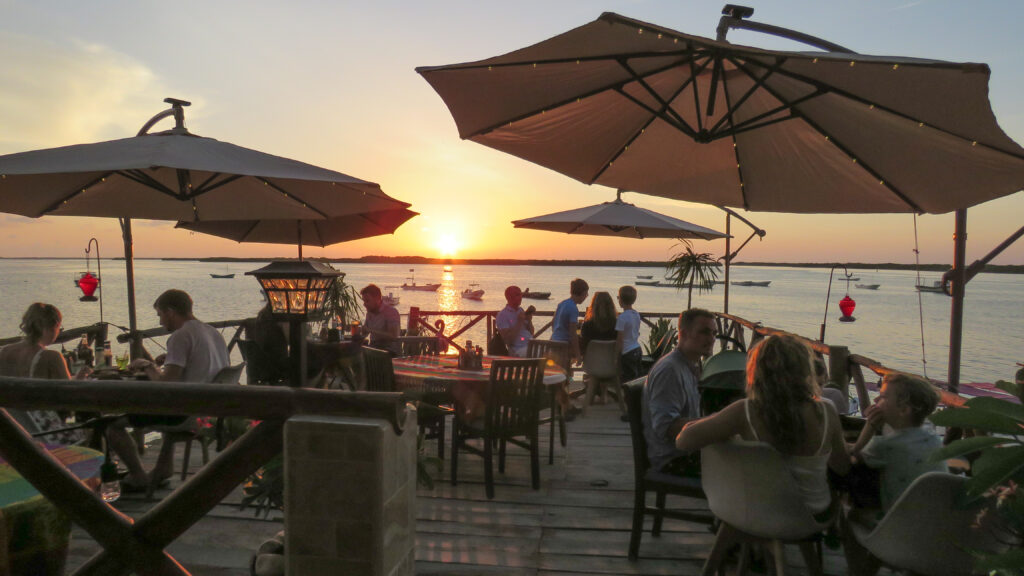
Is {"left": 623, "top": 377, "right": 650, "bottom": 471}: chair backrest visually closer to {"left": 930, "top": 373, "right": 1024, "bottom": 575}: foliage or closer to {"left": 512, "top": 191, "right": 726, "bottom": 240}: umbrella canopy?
{"left": 930, "top": 373, "right": 1024, "bottom": 575}: foliage

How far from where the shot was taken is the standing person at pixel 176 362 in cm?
360

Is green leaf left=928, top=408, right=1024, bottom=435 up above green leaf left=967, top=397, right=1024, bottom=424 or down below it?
below

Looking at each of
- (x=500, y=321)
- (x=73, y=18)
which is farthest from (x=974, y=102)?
(x=73, y=18)

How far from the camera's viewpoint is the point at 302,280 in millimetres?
1917

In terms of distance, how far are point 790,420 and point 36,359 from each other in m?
3.97

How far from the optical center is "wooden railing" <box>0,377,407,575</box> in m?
1.61

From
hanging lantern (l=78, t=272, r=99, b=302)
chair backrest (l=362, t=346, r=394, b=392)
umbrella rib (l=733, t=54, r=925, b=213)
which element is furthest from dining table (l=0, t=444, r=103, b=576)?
hanging lantern (l=78, t=272, r=99, b=302)

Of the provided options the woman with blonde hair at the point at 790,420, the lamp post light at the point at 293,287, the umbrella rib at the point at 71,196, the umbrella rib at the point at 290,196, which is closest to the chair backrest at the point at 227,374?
the umbrella rib at the point at 290,196

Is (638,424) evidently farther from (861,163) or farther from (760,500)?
(861,163)

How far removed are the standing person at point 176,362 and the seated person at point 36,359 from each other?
1.17 ft

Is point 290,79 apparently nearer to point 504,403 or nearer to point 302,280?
point 504,403

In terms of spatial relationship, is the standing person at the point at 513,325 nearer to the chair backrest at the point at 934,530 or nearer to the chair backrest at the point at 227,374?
the chair backrest at the point at 227,374

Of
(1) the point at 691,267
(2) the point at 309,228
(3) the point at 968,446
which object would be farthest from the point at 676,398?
(1) the point at 691,267

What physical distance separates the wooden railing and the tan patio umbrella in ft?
5.10
